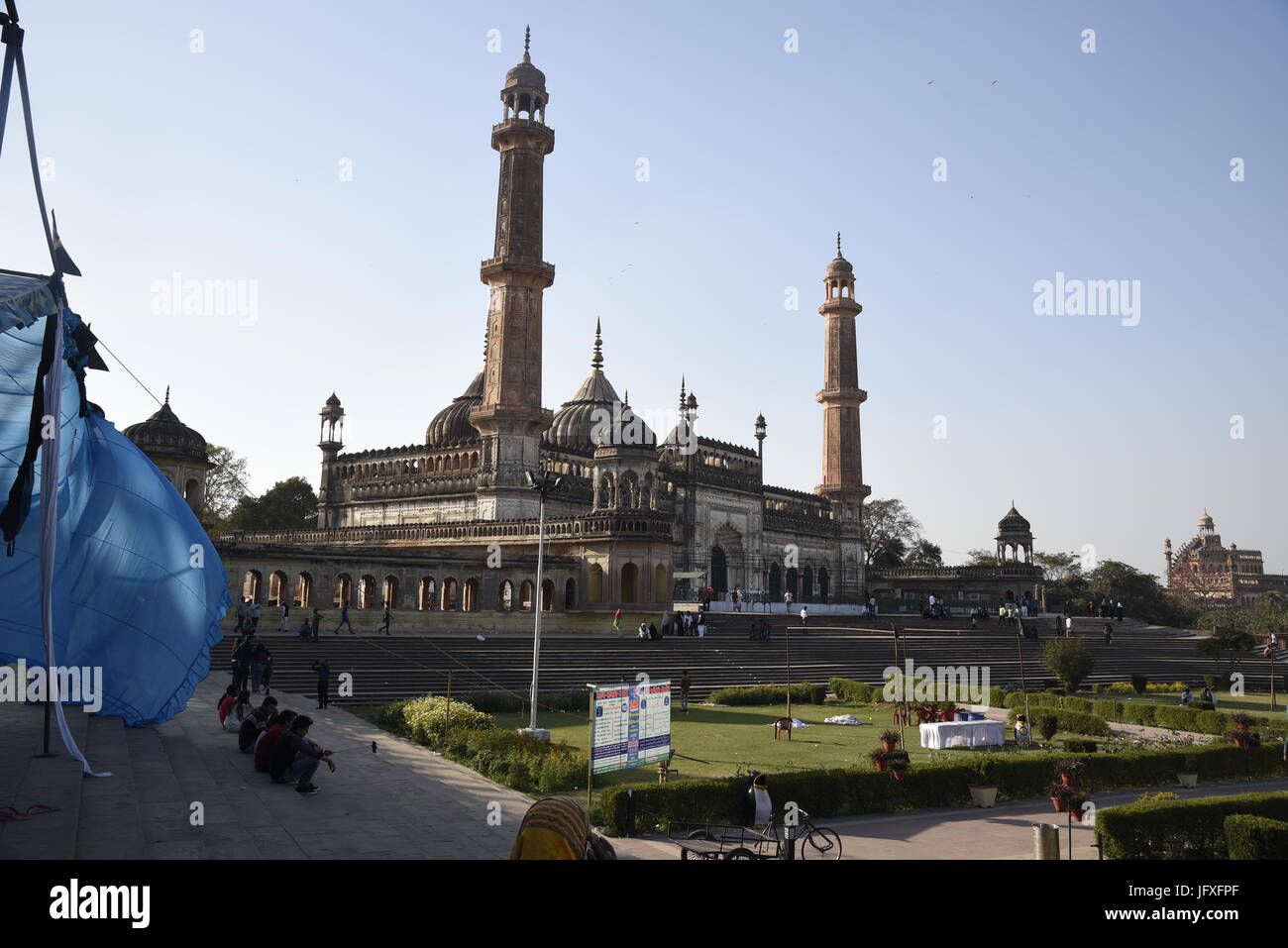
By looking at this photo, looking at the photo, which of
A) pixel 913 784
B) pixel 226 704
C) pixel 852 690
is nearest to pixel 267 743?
pixel 226 704

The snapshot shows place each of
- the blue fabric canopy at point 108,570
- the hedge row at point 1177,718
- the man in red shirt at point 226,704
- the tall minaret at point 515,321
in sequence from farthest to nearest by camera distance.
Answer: the tall minaret at point 515,321 < the hedge row at point 1177,718 < the man in red shirt at point 226,704 < the blue fabric canopy at point 108,570

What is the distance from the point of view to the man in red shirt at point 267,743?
13227 mm

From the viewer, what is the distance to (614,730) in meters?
14.1

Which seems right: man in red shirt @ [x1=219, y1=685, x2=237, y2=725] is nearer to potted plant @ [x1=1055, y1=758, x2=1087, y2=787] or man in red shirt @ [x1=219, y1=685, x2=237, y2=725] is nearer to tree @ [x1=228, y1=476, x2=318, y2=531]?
potted plant @ [x1=1055, y1=758, x2=1087, y2=787]

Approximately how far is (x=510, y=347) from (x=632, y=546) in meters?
12.7

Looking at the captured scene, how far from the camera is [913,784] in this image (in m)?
14.5

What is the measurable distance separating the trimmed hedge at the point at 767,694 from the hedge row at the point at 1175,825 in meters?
15.8

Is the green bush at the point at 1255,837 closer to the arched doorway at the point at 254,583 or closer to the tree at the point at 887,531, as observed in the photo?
the arched doorway at the point at 254,583

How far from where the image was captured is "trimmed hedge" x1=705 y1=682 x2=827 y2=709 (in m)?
27.1

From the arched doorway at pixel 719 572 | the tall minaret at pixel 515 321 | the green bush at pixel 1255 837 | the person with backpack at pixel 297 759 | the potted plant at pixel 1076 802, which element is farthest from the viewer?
the arched doorway at pixel 719 572

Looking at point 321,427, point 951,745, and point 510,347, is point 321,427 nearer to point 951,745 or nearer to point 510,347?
point 510,347

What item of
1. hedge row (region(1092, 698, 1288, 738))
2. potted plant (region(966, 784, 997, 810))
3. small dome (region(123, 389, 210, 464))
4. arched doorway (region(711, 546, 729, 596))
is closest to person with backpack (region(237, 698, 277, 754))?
potted plant (region(966, 784, 997, 810))

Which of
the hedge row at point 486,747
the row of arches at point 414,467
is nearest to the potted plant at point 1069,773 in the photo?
the hedge row at point 486,747
